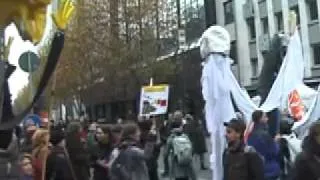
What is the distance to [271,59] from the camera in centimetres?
1151

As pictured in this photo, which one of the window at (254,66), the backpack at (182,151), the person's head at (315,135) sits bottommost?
the backpack at (182,151)

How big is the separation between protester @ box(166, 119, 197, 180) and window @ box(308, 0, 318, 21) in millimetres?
30773

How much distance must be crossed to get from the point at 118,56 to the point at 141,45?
1.36 m

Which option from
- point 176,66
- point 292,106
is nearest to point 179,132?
point 292,106

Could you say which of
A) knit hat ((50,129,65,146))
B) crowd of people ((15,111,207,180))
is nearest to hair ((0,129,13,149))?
crowd of people ((15,111,207,180))

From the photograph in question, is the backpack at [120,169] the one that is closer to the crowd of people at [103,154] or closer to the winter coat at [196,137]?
the crowd of people at [103,154]

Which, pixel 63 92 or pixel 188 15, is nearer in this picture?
pixel 63 92

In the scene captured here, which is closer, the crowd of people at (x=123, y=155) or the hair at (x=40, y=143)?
the crowd of people at (x=123, y=155)

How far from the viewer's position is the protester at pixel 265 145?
893 centimetres

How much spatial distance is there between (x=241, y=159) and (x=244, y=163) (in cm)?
5

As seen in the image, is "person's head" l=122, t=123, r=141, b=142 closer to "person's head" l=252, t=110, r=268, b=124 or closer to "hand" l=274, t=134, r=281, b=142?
"person's head" l=252, t=110, r=268, b=124

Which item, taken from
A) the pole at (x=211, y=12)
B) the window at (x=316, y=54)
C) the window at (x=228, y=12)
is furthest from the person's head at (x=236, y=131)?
the pole at (x=211, y=12)

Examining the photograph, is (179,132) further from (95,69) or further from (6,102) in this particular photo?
(95,69)

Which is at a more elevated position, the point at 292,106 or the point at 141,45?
the point at 141,45
